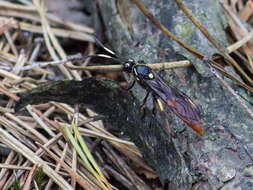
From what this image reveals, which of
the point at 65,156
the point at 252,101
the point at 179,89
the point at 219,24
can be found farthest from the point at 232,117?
the point at 65,156

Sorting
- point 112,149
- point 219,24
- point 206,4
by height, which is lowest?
point 112,149

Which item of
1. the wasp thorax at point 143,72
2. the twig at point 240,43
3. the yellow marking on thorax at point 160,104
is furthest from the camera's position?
Result: the twig at point 240,43

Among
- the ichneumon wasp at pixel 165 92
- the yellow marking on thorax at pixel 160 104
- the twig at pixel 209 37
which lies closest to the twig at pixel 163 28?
the twig at pixel 209 37

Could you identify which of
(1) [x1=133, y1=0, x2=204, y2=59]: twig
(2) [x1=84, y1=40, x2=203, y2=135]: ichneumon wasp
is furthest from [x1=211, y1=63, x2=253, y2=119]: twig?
(2) [x1=84, y1=40, x2=203, y2=135]: ichneumon wasp

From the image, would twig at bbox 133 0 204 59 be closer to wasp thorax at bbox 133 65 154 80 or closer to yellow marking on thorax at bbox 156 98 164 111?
wasp thorax at bbox 133 65 154 80

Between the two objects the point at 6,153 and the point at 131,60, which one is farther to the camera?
the point at 131,60

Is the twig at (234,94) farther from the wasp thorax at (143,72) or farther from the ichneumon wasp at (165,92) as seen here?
the wasp thorax at (143,72)

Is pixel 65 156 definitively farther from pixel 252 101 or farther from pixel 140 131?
pixel 252 101
